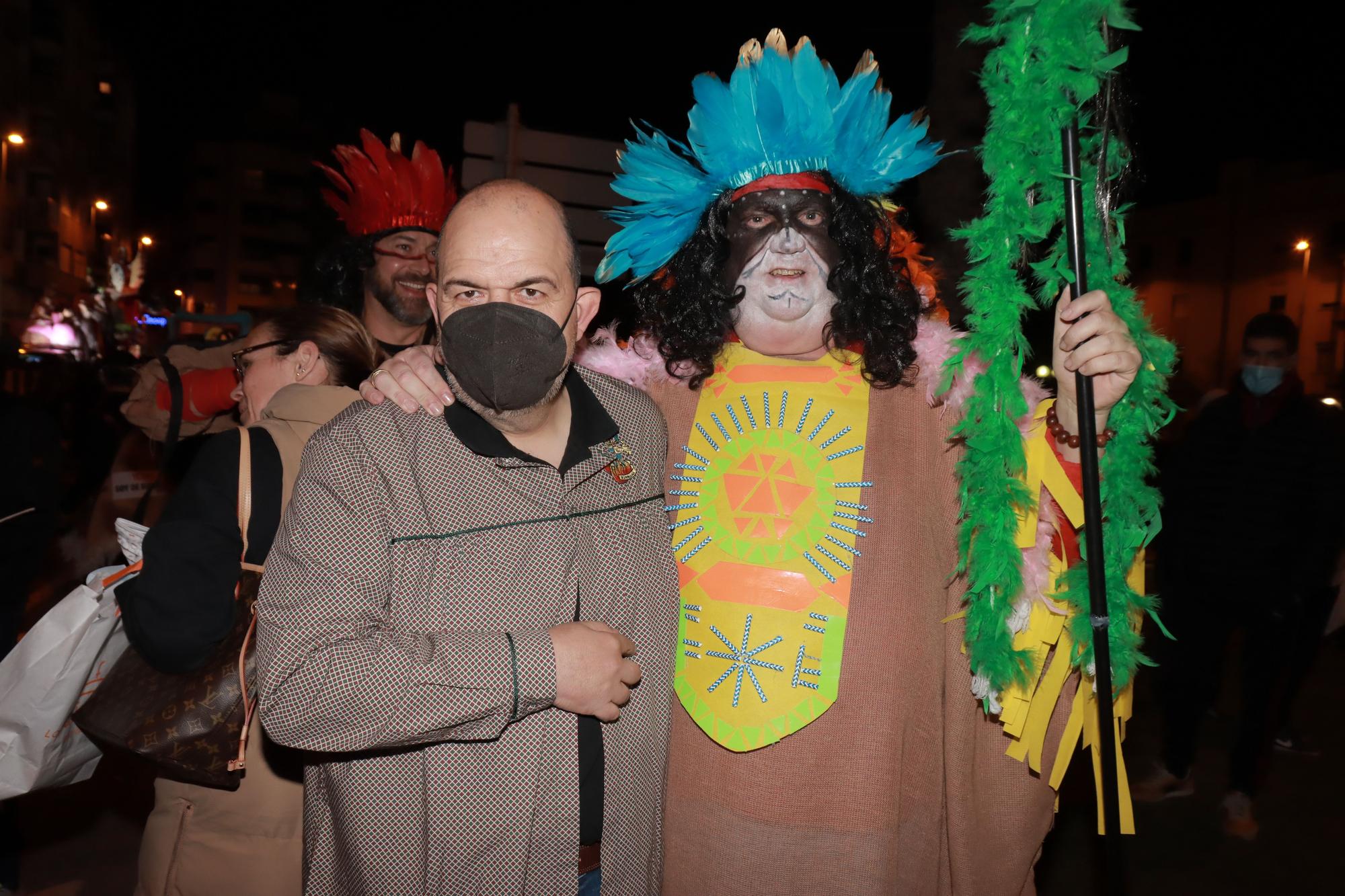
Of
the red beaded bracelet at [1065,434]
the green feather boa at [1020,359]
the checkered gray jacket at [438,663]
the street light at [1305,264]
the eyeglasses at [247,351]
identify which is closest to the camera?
the checkered gray jacket at [438,663]

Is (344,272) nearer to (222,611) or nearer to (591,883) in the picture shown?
(222,611)

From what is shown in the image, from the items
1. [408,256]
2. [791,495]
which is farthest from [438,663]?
[408,256]

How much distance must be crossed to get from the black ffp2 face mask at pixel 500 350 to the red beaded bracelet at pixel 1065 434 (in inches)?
42.2

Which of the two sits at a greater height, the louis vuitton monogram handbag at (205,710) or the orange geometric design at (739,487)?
the orange geometric design at (739,487)

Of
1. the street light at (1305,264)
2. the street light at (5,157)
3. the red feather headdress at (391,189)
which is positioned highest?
the street light at (5,157)

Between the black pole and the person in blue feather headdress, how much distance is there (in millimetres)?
215

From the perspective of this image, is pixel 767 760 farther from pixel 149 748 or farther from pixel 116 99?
pixel 116 99

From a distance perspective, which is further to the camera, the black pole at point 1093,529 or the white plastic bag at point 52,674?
the white plastic bag at point 52,674

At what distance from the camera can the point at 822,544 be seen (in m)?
2.19

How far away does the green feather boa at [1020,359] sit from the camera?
6.15 feet

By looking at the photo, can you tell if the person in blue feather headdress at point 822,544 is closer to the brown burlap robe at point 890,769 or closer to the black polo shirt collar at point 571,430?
the brown burlap robe at point 890,769

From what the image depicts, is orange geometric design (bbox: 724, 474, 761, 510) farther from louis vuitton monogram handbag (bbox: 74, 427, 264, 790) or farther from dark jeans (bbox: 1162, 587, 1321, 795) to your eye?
dark jeans (bbox: 1162, 587, 1321, 795)

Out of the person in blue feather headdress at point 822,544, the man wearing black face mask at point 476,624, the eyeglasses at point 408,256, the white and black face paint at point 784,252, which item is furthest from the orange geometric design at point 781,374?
the eyeglasses at point 408,256

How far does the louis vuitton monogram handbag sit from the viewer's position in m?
1.98
